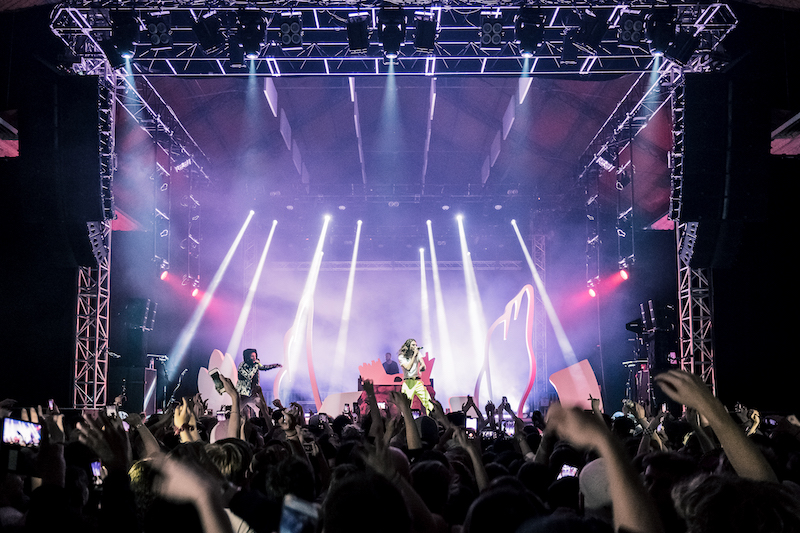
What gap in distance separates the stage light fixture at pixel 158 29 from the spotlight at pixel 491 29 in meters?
4.64

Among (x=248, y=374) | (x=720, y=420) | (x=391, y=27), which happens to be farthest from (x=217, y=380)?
(x=720, y=420)

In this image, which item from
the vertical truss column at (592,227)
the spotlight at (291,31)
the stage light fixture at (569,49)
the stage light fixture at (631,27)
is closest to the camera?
the stage light fixture at (631,27)

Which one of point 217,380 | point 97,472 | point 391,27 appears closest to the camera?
point 97,472

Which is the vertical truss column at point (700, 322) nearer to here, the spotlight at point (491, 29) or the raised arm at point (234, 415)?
the spotlight at point (491, 29)

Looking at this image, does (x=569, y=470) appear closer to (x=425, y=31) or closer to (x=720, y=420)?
(x=720, y=420)

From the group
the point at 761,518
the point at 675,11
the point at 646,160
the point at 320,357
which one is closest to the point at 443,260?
the point at 320,357

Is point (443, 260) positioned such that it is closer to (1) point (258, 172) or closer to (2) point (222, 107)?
(1) point (258, 172)

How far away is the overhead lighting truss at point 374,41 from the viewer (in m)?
9.98

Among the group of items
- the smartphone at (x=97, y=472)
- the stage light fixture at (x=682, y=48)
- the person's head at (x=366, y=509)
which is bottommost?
the smartphone at (x=97, y=472)

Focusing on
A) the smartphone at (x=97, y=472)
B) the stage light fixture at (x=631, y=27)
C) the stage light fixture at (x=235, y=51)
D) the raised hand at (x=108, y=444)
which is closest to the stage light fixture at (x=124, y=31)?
the stage light fixture at (x=235, y=51)

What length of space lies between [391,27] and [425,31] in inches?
19.8

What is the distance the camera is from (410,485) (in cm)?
230

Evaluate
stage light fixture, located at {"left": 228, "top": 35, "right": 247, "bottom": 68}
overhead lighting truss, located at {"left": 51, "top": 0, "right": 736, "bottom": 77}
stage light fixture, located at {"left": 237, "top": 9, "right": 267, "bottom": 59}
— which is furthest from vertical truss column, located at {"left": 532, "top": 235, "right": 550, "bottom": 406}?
stage light fixture, located at {"left": 237, "top": 9, "right": 267, "bottom": 59}

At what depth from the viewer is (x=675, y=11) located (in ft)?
32.6
